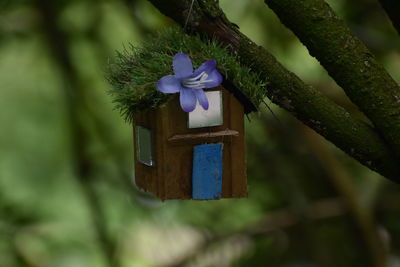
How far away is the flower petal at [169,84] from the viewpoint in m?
0.85

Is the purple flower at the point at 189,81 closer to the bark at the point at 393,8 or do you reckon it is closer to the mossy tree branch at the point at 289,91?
the mossy tree branch at the point at 289,91

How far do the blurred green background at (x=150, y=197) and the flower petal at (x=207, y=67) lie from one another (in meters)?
1.43

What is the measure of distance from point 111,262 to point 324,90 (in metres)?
0.89

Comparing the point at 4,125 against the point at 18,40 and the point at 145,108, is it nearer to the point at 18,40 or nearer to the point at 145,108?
the point at 18,40

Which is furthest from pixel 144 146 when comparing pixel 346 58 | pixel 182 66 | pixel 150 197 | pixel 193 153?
pixel 150 197

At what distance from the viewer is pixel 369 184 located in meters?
2.65

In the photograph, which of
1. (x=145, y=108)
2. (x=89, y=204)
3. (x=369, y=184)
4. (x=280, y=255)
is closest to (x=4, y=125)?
(x=89, y=204)

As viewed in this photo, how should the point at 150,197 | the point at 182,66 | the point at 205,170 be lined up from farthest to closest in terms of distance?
the point at 150,197 → the point at 205,170 → the point at 182,66

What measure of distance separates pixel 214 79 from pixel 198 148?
117mm

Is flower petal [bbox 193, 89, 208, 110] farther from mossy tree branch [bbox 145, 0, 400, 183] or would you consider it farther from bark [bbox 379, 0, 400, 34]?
bark [bbox 379, 0, 400, 34]

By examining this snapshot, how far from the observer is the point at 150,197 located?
2.68 metres

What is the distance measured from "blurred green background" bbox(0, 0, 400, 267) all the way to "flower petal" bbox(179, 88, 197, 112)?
4.68 feet

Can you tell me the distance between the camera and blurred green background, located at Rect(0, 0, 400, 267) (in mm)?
2459

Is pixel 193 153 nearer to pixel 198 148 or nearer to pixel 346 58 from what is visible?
pixel 198 148
